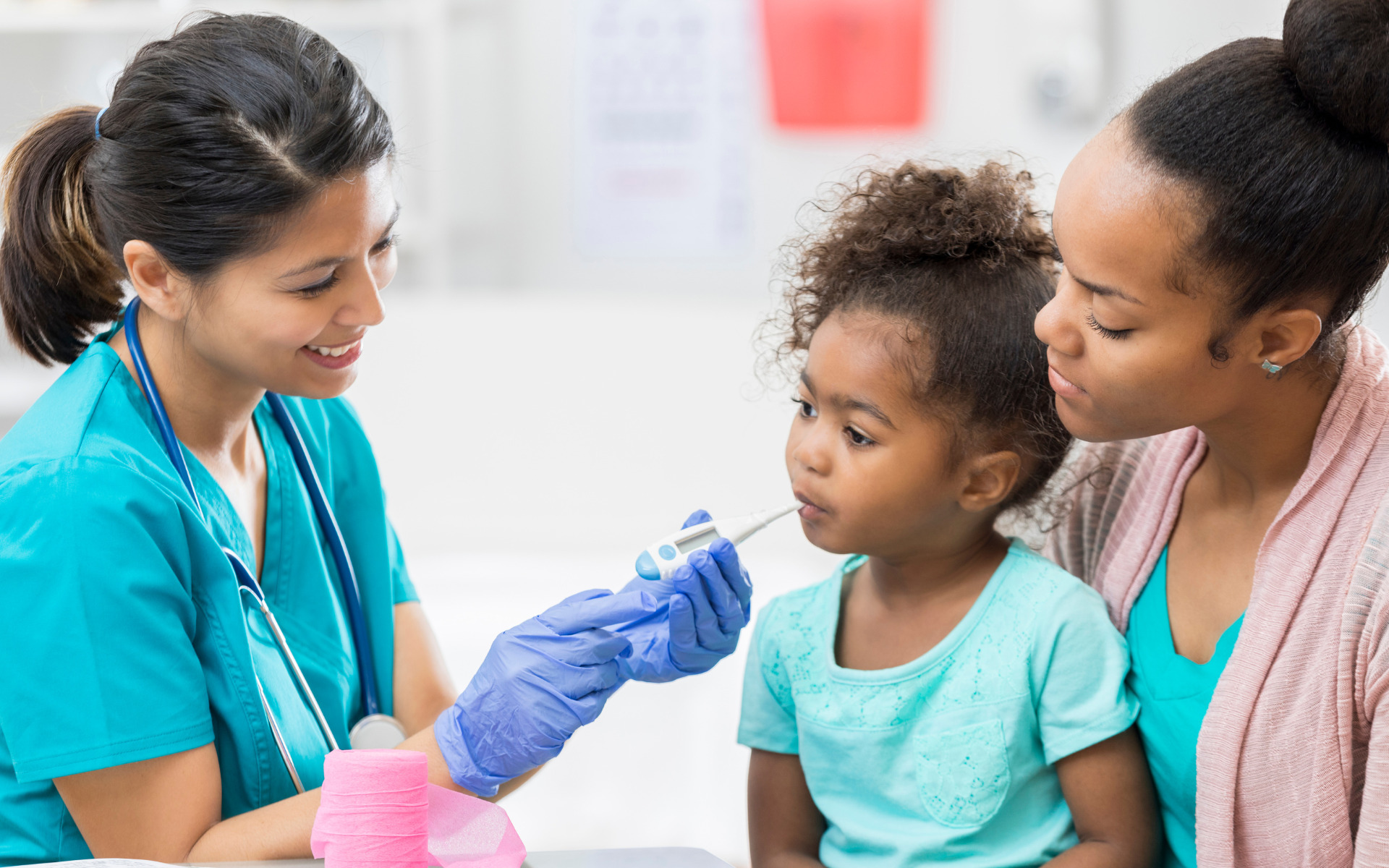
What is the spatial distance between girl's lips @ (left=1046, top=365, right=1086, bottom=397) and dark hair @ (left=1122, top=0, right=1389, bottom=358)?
0.41ft

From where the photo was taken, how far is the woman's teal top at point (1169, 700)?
1.14 metres

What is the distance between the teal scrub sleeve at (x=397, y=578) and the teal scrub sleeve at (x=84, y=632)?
1.49 feet

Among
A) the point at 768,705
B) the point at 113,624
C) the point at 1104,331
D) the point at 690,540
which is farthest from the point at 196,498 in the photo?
the point at 1104,331

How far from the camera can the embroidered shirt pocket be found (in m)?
1.17

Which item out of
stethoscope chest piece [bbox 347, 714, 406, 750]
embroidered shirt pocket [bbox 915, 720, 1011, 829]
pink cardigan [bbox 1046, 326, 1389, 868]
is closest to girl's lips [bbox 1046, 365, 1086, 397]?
pink cardigan [bbox 1046, 326, 1389, 868]

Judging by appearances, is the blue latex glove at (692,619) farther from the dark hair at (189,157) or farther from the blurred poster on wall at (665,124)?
the blurred poster on wall at (665,124)

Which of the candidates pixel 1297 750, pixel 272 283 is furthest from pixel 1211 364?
pixel 272 283

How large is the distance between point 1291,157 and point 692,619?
659mm

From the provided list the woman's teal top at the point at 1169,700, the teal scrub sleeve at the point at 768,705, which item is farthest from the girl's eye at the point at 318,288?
the woman's teal top at the point at 1169,700

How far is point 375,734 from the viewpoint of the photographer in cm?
130

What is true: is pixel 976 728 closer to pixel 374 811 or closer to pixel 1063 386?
pixel 1063 386

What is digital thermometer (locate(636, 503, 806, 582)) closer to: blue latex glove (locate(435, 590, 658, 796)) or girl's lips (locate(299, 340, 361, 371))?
blue latex glove (locate(435, 590, 658, 796))

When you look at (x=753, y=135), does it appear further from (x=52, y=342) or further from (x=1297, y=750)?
(x=1297, y=750)

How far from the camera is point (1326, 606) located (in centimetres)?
106
